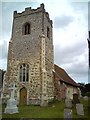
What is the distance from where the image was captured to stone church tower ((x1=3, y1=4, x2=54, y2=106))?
1980 cm

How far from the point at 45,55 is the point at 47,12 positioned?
718cm

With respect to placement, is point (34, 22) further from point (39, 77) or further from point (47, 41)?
point (39, 77)

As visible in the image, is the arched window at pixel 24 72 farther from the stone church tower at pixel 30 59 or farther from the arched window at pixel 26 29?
the arched window at pixel 26 29

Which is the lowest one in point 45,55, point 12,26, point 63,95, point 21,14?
point 63,95

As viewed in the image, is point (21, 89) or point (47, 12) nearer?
point (21, 89)

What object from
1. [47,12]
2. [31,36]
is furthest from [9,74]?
[47,12]

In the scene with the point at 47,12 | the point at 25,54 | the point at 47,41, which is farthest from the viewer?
the point at 47,12

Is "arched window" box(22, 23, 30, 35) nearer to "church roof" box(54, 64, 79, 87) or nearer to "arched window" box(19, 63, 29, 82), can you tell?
"arched window" box(19, 63, 29, 82)

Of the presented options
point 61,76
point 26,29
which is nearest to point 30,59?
point 26,29

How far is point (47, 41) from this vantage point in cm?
2319

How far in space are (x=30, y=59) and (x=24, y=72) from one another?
5.78ft

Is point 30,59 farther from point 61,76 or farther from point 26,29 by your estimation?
point 61,76

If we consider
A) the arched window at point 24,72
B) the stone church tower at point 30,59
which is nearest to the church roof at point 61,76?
the stone church tower at point 30,59

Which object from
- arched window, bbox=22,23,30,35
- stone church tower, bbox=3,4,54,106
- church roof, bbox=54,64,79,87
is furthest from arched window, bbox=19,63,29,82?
arched window, bbox=22,23,30,35
